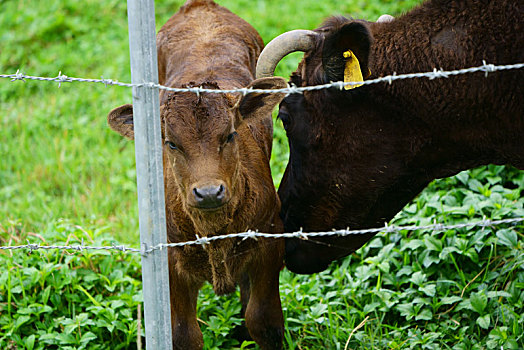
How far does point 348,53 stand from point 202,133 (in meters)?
0.91

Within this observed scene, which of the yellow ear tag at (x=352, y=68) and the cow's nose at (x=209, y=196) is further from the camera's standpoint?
the yellow ear tag at (x=352, y=68)

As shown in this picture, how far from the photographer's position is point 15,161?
24.0 feet

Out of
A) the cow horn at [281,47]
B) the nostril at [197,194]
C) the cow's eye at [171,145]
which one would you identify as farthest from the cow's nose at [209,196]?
the cow horn at [281,47]

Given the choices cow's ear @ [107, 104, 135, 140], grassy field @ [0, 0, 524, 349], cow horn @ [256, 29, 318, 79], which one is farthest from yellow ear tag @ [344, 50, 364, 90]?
grassy field @ [0, 0, 524, 349]

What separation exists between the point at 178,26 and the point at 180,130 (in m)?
1.93

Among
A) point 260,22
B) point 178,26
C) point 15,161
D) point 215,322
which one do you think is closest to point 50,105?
point 15,161

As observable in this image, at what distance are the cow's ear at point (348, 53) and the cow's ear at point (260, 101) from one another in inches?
12.4

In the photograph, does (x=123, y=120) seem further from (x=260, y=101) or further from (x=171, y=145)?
(x=260, y=101)

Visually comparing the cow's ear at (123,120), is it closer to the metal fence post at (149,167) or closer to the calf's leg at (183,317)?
the calf's leg at (183,317)

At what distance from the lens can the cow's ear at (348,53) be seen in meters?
3.51

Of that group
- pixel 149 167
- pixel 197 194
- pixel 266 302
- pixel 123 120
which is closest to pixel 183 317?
pixel 266 302

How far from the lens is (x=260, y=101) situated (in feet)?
12.3

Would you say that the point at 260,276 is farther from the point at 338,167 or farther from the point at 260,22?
the point at 260,22

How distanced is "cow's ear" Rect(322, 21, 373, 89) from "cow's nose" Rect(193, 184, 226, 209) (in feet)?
3.13
